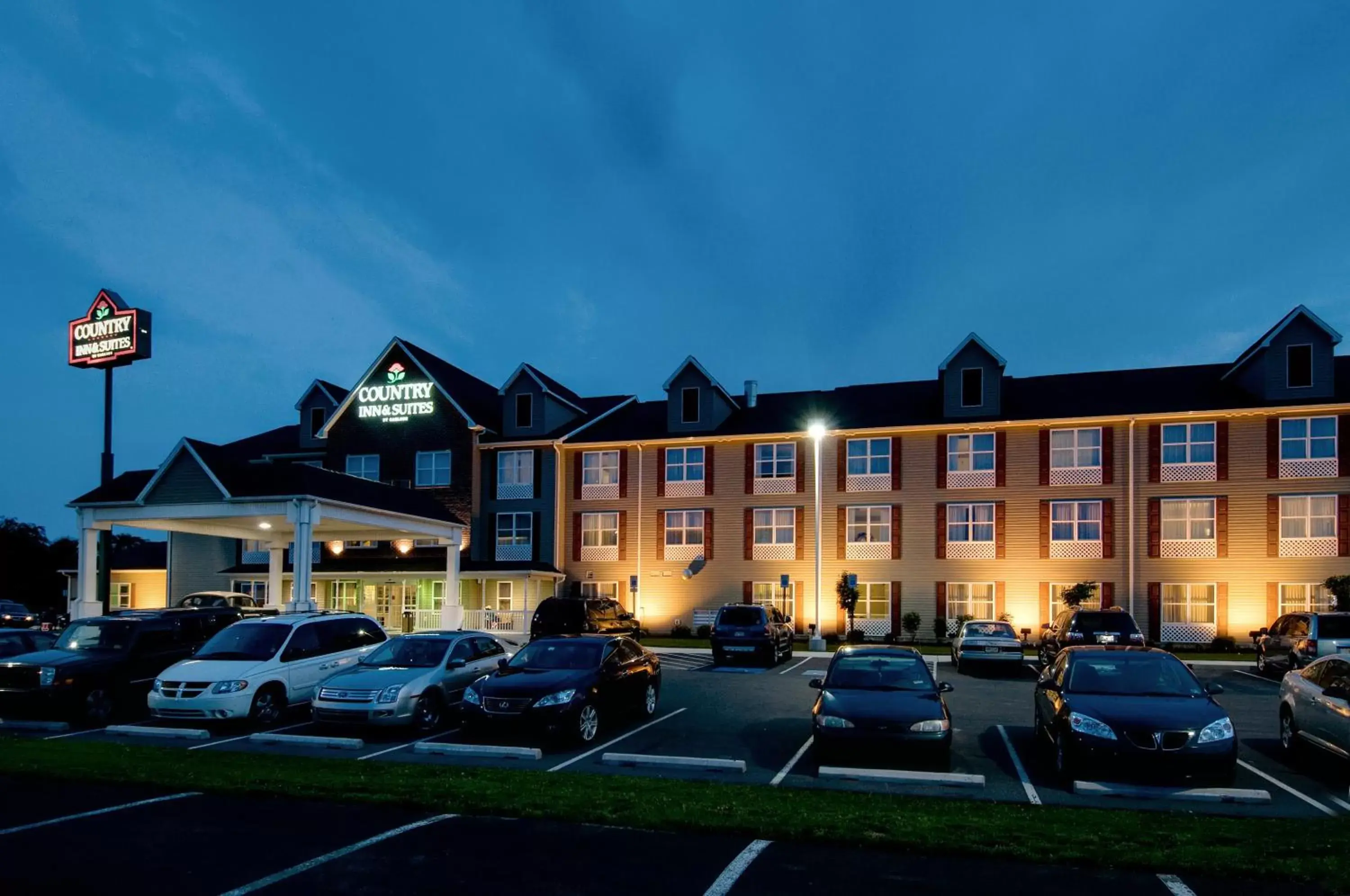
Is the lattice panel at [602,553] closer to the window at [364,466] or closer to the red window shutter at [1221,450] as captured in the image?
the window at [364,466]

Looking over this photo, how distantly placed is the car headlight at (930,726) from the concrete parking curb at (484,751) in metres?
4.98

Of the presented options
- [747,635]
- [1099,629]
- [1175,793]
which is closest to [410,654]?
[1175,793]

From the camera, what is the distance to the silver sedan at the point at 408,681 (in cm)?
1497

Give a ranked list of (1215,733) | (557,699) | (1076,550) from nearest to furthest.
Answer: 1. (1215,733)
2. (557,699)
3. (1076,550)

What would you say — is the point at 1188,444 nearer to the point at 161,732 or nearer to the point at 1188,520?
the point at 1188,520

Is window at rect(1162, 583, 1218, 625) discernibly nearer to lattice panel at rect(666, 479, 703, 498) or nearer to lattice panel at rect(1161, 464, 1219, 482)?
lattice panel at rect(1161, 464, 1219, 482)

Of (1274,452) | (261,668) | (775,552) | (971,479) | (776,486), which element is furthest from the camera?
(776,486)

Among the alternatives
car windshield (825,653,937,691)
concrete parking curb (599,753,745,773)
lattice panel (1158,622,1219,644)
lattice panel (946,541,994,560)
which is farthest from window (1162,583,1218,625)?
concrete parking curb (599,753,745,773)

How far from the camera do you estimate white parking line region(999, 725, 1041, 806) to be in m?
11.0

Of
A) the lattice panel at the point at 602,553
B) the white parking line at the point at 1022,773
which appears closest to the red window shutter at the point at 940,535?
the lattice panel at the point at 602,553

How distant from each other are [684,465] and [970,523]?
11810mm

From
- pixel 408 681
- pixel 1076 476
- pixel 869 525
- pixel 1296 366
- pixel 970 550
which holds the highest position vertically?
pixel 1296 366

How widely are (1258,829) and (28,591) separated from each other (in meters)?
73.3

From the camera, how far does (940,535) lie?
38250 mm
